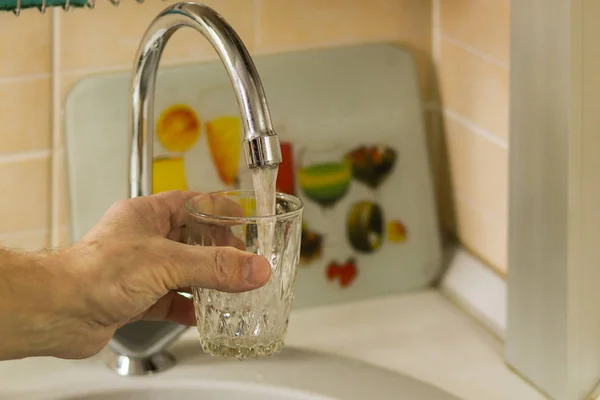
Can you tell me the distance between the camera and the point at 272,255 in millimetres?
606

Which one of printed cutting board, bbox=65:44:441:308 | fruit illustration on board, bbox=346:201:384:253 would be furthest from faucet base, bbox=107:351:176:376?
fruit illustration on board, bbox=346:201:384:253

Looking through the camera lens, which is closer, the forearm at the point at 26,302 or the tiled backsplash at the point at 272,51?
the forearm at the point at 26,302

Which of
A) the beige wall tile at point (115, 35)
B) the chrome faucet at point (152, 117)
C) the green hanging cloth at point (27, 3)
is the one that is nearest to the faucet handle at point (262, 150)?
the chrome faucet at point (152, 117)

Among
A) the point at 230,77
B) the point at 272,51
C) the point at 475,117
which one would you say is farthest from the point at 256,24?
the point at 230,77

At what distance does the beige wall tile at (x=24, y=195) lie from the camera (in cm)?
86

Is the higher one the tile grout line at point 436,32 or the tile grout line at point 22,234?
the tile grout line at point 436,32

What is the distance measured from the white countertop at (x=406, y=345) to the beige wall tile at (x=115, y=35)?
277 millimetres

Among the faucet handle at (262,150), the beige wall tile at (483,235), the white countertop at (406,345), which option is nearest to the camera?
the faucet handle at (262,150)

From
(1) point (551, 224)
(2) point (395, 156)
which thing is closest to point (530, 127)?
(1) point (551, 224)

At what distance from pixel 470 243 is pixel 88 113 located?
0.42 meters

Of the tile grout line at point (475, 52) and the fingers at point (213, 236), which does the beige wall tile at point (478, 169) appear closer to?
the tile grout line at point (475, 52)

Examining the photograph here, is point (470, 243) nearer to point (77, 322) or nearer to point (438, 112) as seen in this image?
point (438, 112)

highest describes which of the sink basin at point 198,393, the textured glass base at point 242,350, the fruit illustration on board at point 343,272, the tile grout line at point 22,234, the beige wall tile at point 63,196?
the beige wall tile at point 63,196

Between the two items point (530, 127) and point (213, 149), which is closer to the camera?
point (530, 127)
